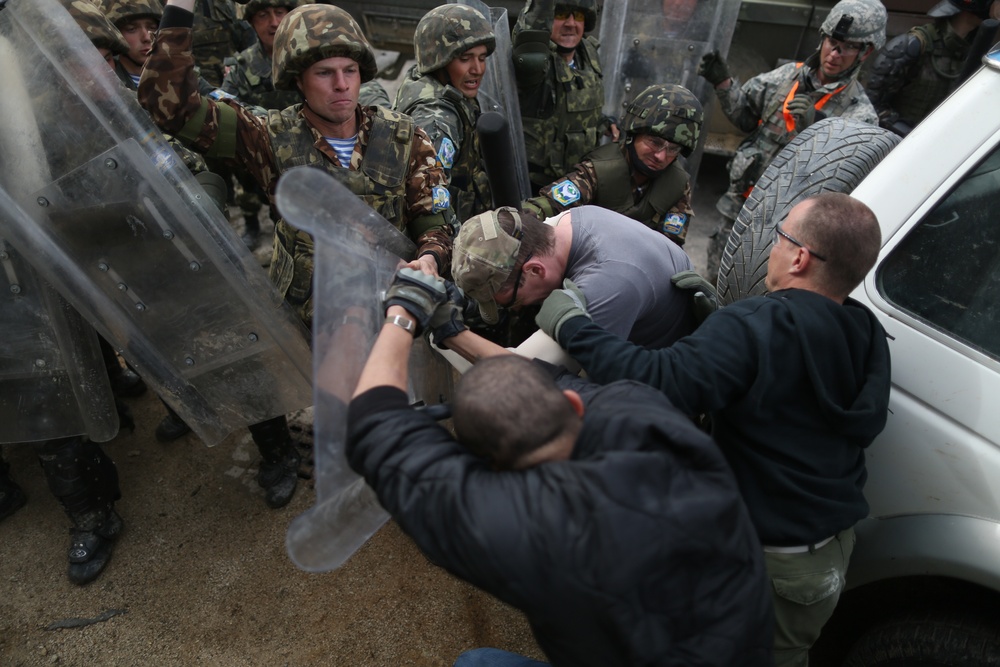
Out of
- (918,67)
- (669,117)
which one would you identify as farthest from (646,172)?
(918,67)

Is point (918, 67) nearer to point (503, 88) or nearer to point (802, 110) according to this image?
point (802, 110)

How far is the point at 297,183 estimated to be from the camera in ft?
4.76

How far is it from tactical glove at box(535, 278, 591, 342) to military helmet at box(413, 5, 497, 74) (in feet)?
6.14

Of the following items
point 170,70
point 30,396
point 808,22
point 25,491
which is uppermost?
point 170,70

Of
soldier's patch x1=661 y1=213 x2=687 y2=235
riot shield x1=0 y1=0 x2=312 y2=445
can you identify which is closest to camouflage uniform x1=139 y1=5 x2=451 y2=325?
riot shield x1=0 y1=0 x2=312 y2=445

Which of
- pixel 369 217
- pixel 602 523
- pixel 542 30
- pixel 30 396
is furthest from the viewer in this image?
pixel 542 30

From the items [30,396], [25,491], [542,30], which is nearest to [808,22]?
[542,30]

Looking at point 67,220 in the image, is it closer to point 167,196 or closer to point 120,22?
point 167,196

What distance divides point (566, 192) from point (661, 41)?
2.03 meters

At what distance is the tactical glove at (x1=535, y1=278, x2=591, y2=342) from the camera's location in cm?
179

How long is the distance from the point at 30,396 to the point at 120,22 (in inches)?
77.6

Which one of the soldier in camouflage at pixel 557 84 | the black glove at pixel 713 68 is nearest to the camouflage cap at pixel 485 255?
the soldier in camouflage at pixel 557 84

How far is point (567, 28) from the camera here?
4.09 m

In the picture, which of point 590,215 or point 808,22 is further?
point 808,22
